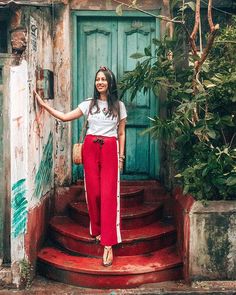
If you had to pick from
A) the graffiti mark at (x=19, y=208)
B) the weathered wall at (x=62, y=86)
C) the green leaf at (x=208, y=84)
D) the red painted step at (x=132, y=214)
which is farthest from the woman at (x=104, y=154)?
the weathered wall at (x=62, y=86)

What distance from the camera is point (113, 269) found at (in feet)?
19.0

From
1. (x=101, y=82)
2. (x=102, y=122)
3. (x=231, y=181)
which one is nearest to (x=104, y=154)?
(x=102, y=122)

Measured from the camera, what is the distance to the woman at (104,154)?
5844 millimetres

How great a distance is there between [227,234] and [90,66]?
125 inches

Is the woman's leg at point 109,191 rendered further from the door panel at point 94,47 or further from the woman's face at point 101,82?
the door panel at point 94,47

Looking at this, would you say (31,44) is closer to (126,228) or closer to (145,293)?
(126,228)

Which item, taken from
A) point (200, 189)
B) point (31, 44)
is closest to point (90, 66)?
point (31, 44)

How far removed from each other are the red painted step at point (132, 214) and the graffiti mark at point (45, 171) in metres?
0.57

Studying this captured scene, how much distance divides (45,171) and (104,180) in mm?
1110

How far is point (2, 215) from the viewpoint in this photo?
18.9 feet

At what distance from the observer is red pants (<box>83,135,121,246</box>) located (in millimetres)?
5844

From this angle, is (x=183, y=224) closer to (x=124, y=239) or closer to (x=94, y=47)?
(x=124, y=239)

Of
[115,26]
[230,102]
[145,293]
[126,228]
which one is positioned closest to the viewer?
[145,293]

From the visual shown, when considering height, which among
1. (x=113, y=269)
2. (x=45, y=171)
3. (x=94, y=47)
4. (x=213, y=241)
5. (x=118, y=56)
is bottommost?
(x=113, y=269)
